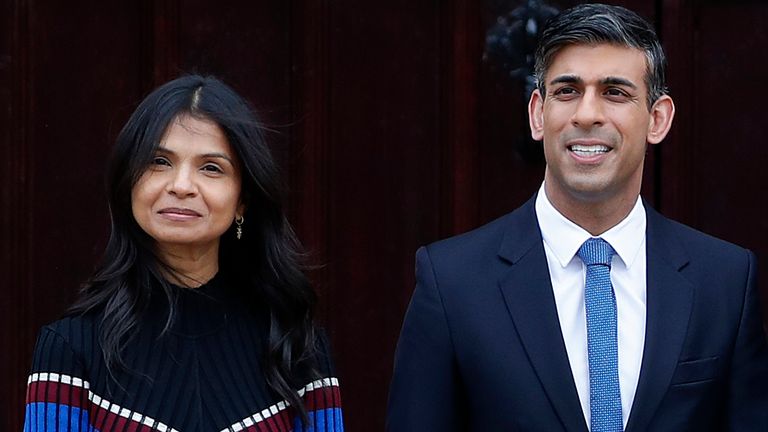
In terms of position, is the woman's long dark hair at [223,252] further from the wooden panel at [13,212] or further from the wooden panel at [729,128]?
the wooden panel at [729,128]

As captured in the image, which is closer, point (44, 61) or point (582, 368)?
point (582, 368)

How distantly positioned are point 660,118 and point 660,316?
393mm

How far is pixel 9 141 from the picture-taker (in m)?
3.87

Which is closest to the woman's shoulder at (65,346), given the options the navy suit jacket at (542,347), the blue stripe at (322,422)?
the blue stripe at (322,422)

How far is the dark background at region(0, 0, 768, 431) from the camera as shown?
390cm

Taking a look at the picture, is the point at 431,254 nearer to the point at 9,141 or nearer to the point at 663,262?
the point at 663,262

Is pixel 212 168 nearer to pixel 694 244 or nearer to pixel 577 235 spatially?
pixel 577 235

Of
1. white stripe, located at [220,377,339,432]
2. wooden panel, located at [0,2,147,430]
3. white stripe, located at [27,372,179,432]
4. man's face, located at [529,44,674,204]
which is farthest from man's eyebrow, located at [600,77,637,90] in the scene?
wooden panel, located at [0,2,147,430]

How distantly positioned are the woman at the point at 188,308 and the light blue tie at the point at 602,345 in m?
0.51

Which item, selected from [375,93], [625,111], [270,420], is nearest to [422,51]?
[375,93]

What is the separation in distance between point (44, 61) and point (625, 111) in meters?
1.43

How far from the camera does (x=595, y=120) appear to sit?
3.14m

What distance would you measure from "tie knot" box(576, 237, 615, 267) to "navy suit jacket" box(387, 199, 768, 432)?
0.08 m

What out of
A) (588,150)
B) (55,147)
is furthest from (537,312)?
(55,147)
